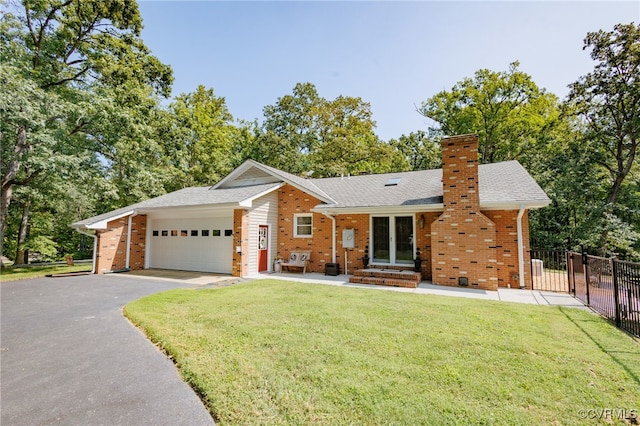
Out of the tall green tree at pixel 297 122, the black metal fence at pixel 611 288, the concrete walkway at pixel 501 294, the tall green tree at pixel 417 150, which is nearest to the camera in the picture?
the black metal fence at pixel 611 288

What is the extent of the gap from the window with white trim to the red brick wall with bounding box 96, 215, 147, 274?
782 cm

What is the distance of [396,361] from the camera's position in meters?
3.77

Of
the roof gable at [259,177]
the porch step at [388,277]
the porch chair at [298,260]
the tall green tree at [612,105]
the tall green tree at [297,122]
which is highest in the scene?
the tall green tree at [297,122]

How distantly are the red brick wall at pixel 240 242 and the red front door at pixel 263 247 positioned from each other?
0.96m

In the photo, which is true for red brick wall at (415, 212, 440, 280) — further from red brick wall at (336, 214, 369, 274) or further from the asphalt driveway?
the asphalt driveway

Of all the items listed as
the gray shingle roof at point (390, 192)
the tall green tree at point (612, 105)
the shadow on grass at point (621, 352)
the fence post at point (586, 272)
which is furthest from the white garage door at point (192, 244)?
the tall green tree at point (612, 105)

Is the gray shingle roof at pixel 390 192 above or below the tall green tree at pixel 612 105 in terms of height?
below

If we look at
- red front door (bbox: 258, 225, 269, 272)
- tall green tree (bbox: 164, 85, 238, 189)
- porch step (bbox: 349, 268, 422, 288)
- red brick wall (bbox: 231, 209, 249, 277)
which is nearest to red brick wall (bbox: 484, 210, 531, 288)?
porch step (bbox: 349, 268, 422, 288)

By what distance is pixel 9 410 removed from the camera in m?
2.92


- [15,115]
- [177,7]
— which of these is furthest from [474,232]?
[15,115]

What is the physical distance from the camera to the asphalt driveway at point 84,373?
285cm

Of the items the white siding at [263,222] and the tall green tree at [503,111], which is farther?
the tall green tree at [503,111]

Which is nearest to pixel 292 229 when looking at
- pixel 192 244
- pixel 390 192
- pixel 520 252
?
pixel 390 192

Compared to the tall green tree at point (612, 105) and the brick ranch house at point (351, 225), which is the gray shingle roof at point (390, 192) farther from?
the tall green tree at point (612, 105)
